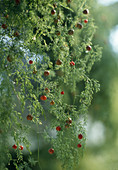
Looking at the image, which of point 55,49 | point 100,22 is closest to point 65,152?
point 55,49

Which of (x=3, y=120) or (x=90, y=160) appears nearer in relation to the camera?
(x=3, y=120)

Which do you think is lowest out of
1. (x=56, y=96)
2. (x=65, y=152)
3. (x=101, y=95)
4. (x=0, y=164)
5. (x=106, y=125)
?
(x=0, y=164)

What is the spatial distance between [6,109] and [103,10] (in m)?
1.75

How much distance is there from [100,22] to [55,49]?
1297 mm

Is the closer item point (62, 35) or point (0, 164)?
point (0, 164)

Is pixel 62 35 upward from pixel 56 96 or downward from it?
upward

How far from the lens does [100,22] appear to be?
→ 2447 millimetres

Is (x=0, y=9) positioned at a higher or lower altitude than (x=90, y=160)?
higher

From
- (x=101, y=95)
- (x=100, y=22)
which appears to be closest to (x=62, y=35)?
(x=100, y=22)

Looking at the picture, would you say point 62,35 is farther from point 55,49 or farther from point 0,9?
point 0,9

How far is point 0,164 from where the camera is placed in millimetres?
1090

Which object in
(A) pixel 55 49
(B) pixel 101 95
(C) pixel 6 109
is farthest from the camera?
(B) pixel 101 95

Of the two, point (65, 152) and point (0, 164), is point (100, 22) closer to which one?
point (65, 152)

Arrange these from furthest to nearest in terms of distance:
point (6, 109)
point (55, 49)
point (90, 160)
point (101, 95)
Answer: point (101, 95)
point (90, 160)
point (55, 49)
point (6, 109)
